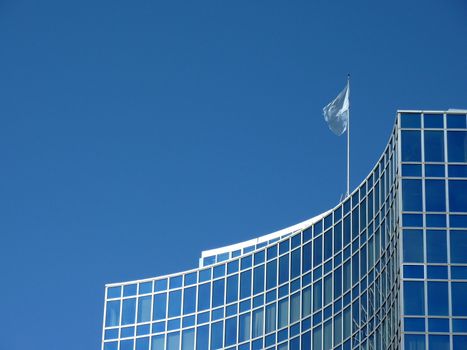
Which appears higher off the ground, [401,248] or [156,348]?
[401,248]

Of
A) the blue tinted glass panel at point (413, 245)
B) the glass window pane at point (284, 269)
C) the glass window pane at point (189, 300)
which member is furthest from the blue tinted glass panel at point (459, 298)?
the glass window pane at point (189, 300)

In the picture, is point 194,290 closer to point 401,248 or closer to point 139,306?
point 139,306

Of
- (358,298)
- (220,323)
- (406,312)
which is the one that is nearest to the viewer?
(406,312)

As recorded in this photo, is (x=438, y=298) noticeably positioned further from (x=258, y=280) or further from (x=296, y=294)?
(x=258, y=280)

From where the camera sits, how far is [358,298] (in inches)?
3917

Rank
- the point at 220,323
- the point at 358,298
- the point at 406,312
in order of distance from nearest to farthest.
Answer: the point at 406,312, the point at 358,298, the point at 220,323

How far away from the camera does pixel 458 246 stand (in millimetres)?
93312

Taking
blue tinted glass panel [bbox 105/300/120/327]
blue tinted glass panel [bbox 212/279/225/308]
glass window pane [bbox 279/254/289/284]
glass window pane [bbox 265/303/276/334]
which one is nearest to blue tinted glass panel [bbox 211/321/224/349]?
blue tinted glass panel [bbox 212/279/225/308]

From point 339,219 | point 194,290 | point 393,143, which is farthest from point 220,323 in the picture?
point 393,143

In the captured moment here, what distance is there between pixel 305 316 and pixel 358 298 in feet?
21.0

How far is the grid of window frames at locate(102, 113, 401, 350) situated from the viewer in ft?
Answer: 318

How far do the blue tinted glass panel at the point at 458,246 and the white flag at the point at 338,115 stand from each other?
22.6 metres

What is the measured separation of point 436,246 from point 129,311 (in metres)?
31.2

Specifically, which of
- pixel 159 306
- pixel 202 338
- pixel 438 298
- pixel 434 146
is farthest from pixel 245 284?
pixel 438 298
